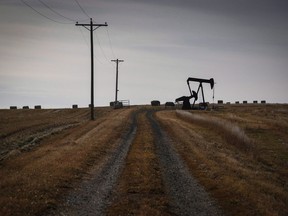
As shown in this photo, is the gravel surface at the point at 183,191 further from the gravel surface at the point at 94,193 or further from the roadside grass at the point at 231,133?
the roadside grass at the point at 231,133

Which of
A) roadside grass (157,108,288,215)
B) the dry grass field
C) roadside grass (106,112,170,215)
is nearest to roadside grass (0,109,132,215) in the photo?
the dry grass field

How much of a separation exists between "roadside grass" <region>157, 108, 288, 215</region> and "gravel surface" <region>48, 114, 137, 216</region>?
387cm

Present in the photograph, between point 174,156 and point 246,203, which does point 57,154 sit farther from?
point 246,203

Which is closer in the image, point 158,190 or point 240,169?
point 158,190

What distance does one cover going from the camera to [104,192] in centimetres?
1534

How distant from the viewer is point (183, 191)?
15.7m

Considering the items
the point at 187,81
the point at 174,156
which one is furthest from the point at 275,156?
the point at 187,81

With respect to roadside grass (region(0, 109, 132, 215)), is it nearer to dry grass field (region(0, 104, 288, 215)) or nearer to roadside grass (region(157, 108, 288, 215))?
dry grass field (region(0, 104, 288, 215))

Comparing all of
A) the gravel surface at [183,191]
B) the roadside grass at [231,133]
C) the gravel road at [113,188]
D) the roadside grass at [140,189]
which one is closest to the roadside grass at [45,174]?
the gravel road at [113,188]

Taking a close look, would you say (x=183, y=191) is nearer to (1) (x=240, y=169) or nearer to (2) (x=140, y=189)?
(2) (x=140, y=189)

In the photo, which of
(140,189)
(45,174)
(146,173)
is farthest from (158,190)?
(45,174)

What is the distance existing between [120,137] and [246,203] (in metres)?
19.6

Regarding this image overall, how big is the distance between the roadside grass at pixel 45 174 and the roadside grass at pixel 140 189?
1.95m

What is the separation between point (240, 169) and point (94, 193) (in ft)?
28.2
